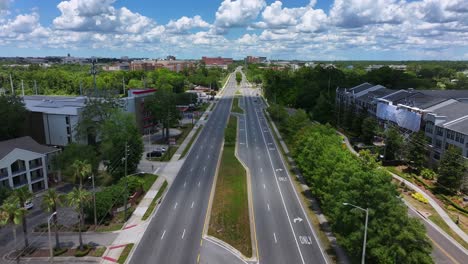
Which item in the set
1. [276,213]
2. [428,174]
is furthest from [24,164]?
[428,174]

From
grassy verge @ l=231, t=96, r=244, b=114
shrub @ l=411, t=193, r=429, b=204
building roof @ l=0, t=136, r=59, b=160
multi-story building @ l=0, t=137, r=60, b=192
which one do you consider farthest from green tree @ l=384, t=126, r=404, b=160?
grassy verge @ l=231, t=96, r=244, b=114

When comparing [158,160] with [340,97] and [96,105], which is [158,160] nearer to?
[96,105]

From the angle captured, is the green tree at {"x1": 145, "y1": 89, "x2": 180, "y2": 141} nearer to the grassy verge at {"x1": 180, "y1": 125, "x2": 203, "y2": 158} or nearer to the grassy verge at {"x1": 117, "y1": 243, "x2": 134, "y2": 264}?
the grassy verge at {"x1": 180, "y1": 125, "x2": 203, "y2": 158}

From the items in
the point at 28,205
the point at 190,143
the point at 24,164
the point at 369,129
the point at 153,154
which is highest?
the point at 369,129

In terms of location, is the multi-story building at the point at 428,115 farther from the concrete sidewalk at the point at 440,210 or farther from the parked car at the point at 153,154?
the parked car at the point at 153,154

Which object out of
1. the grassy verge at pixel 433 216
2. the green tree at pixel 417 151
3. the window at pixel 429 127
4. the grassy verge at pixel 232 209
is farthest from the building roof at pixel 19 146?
the window at pixel 429 127

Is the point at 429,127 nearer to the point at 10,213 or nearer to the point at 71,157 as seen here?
the point at 71,157
